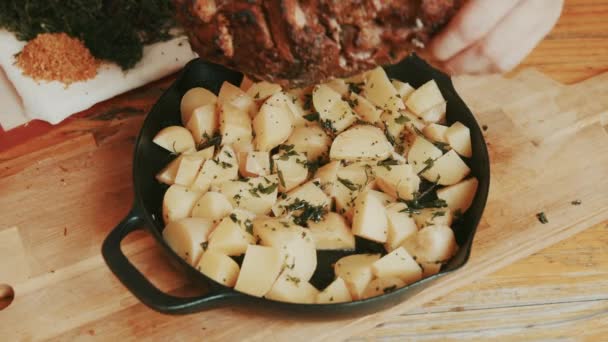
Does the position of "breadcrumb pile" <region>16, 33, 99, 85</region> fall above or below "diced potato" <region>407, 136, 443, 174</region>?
above

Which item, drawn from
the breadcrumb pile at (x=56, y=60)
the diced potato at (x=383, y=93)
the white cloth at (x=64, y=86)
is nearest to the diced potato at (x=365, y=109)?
the diced potato at (x=383, y=93)

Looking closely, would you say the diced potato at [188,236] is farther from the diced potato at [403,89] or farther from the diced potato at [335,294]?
the diced potato at [403,89]

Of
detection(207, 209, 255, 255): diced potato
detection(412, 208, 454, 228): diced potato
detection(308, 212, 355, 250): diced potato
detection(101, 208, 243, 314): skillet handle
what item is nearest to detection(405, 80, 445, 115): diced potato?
detection(412, 208, 454, 228): diced potato

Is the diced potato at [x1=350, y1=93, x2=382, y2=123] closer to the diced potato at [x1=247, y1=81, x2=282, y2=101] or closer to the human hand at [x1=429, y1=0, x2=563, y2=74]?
the diced potato at [x1=247, y1=81, x2=282, y2=101]

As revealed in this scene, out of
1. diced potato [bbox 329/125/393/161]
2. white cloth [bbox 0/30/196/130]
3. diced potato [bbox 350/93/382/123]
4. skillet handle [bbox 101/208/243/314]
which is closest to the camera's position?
skillet handle [bbox 101/208/243/314]

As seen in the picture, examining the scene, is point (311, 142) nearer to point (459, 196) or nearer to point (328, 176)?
point (328, 176)

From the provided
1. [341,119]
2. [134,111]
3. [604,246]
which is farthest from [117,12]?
[604,246]
